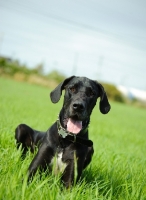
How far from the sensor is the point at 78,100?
12.2ft

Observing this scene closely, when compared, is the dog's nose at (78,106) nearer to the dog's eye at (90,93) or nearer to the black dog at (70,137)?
the black dog at (70,137)

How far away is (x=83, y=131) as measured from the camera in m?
3.92

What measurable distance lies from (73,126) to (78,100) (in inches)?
14.6

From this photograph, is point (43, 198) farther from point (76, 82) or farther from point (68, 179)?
point (76, 82)

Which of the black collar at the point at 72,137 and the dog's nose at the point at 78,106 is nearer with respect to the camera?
the dog's nose at the point at 78,106

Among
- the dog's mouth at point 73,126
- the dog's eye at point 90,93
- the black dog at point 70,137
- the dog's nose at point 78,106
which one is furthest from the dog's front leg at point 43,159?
the dog's eye at point 90,93

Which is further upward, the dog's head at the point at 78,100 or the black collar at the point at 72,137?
the dog's head at the point at 78,100

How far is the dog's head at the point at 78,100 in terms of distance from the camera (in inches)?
146

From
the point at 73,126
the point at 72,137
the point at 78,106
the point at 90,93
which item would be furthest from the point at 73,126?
the point at 90,93

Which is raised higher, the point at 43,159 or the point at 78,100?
the point at 78,100

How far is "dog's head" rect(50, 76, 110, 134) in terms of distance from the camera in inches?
146

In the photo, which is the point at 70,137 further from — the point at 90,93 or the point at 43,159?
the point at 90,93

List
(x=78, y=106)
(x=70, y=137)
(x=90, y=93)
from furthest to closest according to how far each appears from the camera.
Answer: (x=90, y=93) < (x=70, y=137) < (x=78, y=106)

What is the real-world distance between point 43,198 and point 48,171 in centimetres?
106
